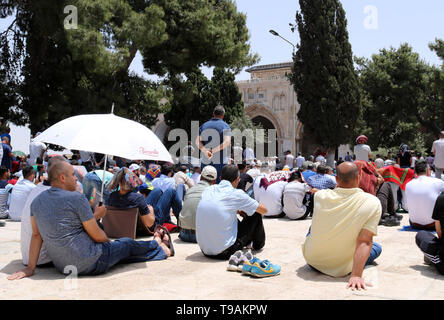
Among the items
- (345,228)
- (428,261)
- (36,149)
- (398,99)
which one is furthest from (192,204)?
(398,99)

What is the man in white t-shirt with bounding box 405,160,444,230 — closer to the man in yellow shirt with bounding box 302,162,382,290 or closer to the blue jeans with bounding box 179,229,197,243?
the man in yellow shirt with bounding box 302,162,382,290

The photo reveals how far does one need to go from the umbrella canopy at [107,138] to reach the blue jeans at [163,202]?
2.05 m

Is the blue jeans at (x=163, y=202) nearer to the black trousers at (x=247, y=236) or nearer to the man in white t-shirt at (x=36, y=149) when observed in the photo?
the black trousers at (x=247, y=236)

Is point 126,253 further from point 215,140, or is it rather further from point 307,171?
point 307,171

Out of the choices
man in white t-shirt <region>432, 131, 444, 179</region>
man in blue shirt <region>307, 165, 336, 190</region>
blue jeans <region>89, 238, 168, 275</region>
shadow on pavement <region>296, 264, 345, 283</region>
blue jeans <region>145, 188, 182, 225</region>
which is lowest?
shadow on pavement <region>296, 264, 345, 283</region>

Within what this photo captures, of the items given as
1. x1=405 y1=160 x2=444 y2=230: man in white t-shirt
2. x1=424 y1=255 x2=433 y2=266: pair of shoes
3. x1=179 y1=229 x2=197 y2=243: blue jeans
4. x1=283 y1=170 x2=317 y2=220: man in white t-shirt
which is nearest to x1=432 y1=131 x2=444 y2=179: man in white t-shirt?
x1=405 y1=160 x2=444 y2=230: man in white t-shirt

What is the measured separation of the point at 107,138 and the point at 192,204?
1853 mm

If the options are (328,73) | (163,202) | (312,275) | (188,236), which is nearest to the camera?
(312,275)

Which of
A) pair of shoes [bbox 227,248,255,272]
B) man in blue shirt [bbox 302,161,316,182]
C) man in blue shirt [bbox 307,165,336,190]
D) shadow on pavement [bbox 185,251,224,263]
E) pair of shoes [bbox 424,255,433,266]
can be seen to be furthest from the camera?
man in blue shirt [bbox 302,161,316,182]

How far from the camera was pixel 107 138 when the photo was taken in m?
4.39

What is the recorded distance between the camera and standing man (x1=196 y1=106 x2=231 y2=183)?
7.15 m

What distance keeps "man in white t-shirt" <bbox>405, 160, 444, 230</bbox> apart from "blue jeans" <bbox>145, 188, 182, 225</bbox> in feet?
12.2
